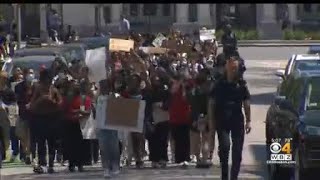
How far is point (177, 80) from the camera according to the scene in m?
16.5

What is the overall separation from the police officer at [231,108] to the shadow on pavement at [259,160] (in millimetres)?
1659

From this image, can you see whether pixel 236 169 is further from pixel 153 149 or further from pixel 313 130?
pixel 153 149

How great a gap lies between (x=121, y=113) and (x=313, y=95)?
2977mm

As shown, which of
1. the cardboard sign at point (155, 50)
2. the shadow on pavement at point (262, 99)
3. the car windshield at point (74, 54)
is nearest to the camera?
the cardboard sign at point (155, 50)

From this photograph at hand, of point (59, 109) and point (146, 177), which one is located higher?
point (59, 109)

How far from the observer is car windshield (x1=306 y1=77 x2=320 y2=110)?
46.4 ft

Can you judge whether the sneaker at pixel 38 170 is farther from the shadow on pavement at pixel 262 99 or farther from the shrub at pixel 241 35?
the shrub at pixel 241 35

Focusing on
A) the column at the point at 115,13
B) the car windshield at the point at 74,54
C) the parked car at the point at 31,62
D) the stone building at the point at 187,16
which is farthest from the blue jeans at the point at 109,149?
the column at the point at 115,13

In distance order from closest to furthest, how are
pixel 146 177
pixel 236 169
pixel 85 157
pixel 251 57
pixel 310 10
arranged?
1. pixel 236 169
2. pixel 146 177
3. pixel 85 157
4. pixel 251 57
5. pixel 310 10

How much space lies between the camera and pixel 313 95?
14430 mm

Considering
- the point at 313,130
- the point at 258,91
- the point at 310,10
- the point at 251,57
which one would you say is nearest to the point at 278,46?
the point at 251,57

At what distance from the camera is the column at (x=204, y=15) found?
207ft

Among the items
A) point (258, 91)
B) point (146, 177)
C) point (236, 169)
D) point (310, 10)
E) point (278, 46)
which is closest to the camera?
point (236, 169)

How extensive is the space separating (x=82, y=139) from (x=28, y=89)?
146 centimetres
